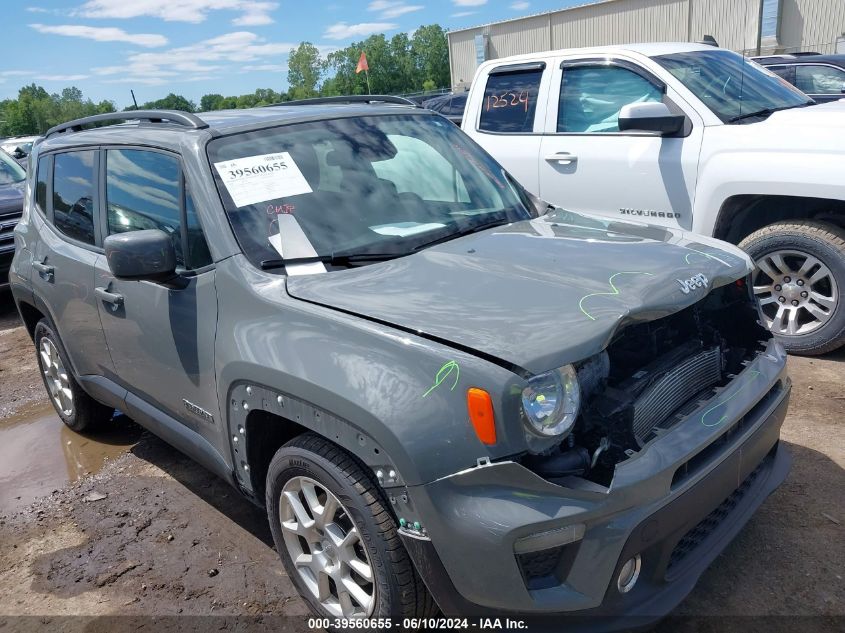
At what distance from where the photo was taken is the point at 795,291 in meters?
4.55

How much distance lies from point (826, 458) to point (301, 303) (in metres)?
2.69

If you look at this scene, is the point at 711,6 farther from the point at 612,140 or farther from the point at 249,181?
the point at 249,181

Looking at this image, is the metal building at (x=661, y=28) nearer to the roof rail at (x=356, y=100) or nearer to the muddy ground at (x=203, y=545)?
the roof rail at (x=356, y=100)

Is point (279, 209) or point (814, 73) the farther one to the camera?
point (814, 73)

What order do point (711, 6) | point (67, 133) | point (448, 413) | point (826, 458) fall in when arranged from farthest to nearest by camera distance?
point (711, 6) → point (67, 133) → point (826, 458) → point (448, 413)

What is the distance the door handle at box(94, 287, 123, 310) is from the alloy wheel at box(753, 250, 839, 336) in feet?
12.2

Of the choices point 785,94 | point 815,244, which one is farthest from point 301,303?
point 785,94

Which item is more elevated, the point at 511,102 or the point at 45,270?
the point at 511,102

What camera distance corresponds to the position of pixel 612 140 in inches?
202

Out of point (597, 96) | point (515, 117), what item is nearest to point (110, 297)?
point (515, 117)

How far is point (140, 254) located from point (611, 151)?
3.57m

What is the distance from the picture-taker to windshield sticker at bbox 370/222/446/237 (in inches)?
114

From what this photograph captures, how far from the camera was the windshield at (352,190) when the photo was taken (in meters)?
2.77

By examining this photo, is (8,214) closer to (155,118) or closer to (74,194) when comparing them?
(74,194)
